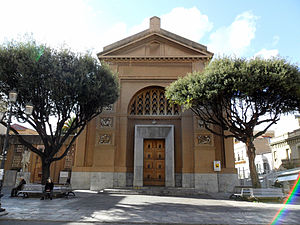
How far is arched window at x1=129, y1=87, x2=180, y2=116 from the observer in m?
20.9

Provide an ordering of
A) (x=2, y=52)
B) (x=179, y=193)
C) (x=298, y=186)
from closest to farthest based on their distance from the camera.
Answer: (x=2, y=52), (x=179, y=193), (x=298, y=186)

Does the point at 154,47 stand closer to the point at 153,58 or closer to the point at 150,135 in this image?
the point at 153,58

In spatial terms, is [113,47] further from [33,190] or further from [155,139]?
[33,190]

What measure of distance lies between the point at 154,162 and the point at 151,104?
4955 mm

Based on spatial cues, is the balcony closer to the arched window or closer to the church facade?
the church facade

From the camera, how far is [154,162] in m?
19.7

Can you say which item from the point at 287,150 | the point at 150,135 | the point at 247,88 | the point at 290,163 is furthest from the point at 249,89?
the point at 287,150

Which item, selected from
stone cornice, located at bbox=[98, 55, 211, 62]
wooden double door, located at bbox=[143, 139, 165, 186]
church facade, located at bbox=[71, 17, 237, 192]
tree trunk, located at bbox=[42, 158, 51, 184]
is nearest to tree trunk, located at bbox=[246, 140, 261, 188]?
church facade, located at bbox=[71, 17, 237, 192]

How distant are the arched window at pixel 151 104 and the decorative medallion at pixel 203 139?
3144 mm

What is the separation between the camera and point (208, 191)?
17875mm

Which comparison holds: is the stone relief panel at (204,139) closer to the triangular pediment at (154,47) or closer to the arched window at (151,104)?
the arched window at (151,104)

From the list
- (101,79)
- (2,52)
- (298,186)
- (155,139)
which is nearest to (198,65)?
(155,139)

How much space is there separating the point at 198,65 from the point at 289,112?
8.22 m

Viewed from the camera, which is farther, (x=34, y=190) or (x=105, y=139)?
(x=105, y=139)
